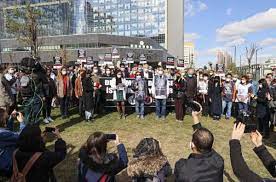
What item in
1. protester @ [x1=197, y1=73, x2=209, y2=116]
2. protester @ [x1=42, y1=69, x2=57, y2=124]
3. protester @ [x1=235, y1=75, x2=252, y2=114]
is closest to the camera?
protester @ [x1=42, y1=69, x2=57, y2=124]

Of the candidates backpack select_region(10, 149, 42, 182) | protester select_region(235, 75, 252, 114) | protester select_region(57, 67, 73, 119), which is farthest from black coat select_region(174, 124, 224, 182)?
protester select_region(235, 75, 252, 114)

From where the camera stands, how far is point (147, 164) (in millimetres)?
4430

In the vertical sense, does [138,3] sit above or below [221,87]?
above

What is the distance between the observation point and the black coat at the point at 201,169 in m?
4.08

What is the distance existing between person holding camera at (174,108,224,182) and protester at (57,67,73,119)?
10.2 meters

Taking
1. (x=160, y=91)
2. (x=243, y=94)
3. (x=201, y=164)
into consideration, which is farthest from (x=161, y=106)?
(x=201, y=164)

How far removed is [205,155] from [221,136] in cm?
859

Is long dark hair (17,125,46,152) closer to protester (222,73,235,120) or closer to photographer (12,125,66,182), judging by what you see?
photographer (12,125,66,182)

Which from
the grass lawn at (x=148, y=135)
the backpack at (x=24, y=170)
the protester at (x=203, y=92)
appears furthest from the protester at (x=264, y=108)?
the backpack at (x=24, y=170)

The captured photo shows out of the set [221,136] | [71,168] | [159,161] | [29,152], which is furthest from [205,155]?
[221,136]

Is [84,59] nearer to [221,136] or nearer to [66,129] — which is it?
[66,129]

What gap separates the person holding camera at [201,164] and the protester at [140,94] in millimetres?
10391

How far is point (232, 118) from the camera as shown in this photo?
15984 mm

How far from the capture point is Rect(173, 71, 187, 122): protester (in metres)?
14.4
